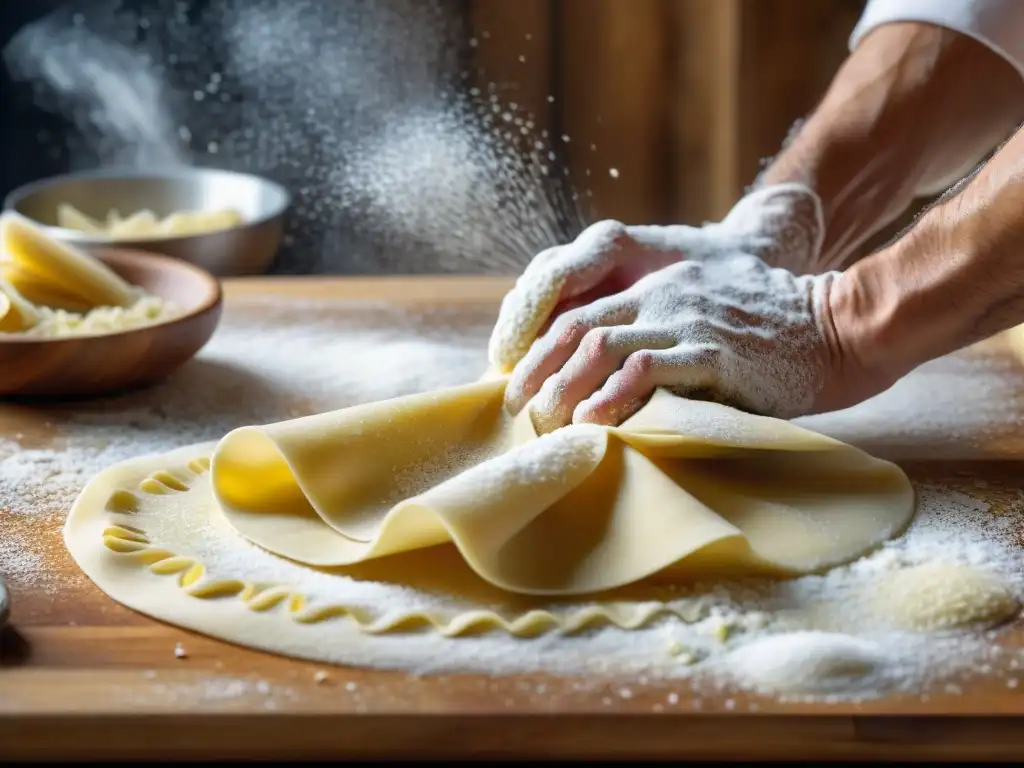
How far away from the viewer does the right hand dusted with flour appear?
108 cm

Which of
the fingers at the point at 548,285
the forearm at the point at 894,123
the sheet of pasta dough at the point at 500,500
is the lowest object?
the sheet of pasta dough at the point at 500,500

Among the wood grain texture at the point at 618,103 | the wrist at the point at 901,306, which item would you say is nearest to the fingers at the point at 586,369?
the wrist at the point at 901,306

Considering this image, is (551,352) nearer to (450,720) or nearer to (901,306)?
(901,306)

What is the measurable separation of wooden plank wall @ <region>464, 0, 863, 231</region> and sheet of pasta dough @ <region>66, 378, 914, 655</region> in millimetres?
1620

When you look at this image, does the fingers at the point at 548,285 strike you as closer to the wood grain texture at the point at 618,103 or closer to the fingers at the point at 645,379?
the fingers at the point at 645,379

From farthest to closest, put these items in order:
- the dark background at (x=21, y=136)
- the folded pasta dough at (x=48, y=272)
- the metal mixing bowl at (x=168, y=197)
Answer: the dark background at (x=21, y=136)
the metal mixing bowl at (x=168, y=197)
the folded pasta dough at (x=48, y=272)

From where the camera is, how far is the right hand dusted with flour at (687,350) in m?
1.08

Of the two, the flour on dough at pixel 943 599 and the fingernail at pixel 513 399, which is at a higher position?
the fingernail at pixel 513 399

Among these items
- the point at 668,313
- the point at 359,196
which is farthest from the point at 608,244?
the point at 359,196

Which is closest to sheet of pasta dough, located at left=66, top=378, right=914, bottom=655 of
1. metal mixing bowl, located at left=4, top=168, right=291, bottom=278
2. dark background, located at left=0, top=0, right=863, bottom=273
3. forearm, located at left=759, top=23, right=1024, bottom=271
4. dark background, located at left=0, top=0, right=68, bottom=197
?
forearm, located at left=759, top=23, right=1024, bottom=271

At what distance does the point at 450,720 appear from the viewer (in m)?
0.76

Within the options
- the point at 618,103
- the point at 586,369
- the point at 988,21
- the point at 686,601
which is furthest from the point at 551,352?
the point at 618,103

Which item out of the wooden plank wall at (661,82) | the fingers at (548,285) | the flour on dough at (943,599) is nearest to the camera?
the flour on dough at (943,599)

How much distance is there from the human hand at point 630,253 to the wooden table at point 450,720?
1.50 feet
